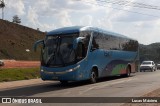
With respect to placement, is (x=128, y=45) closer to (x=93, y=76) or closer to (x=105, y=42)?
(x=105, y=42)

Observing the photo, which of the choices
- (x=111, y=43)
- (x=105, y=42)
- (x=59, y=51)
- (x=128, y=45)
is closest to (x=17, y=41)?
(x=128, y=45)

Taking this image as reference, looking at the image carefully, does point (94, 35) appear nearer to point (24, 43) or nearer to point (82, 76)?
point (82, 76)

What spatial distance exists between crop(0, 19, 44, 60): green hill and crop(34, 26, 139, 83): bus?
28789 millimetres

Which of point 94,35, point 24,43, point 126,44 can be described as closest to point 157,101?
point 94,35

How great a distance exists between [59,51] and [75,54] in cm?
97

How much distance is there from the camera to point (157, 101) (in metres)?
14.4

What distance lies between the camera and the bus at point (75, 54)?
893 inches

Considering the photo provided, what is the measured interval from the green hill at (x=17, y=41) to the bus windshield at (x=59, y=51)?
30.9m

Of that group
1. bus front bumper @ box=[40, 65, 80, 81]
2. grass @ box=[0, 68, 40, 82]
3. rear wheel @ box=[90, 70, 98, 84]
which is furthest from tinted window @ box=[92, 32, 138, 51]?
grass @ box=[0, 68, 40, 82]

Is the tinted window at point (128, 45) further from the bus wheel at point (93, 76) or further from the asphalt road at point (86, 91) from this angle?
the asphalt road at point (86, 91)

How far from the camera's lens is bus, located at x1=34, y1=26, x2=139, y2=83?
22672mm

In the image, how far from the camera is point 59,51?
2292 cm

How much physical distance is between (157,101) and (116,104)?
1.50m

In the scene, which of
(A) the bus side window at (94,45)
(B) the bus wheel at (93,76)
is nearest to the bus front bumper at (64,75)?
(B) the bus wheel at (93,76)
